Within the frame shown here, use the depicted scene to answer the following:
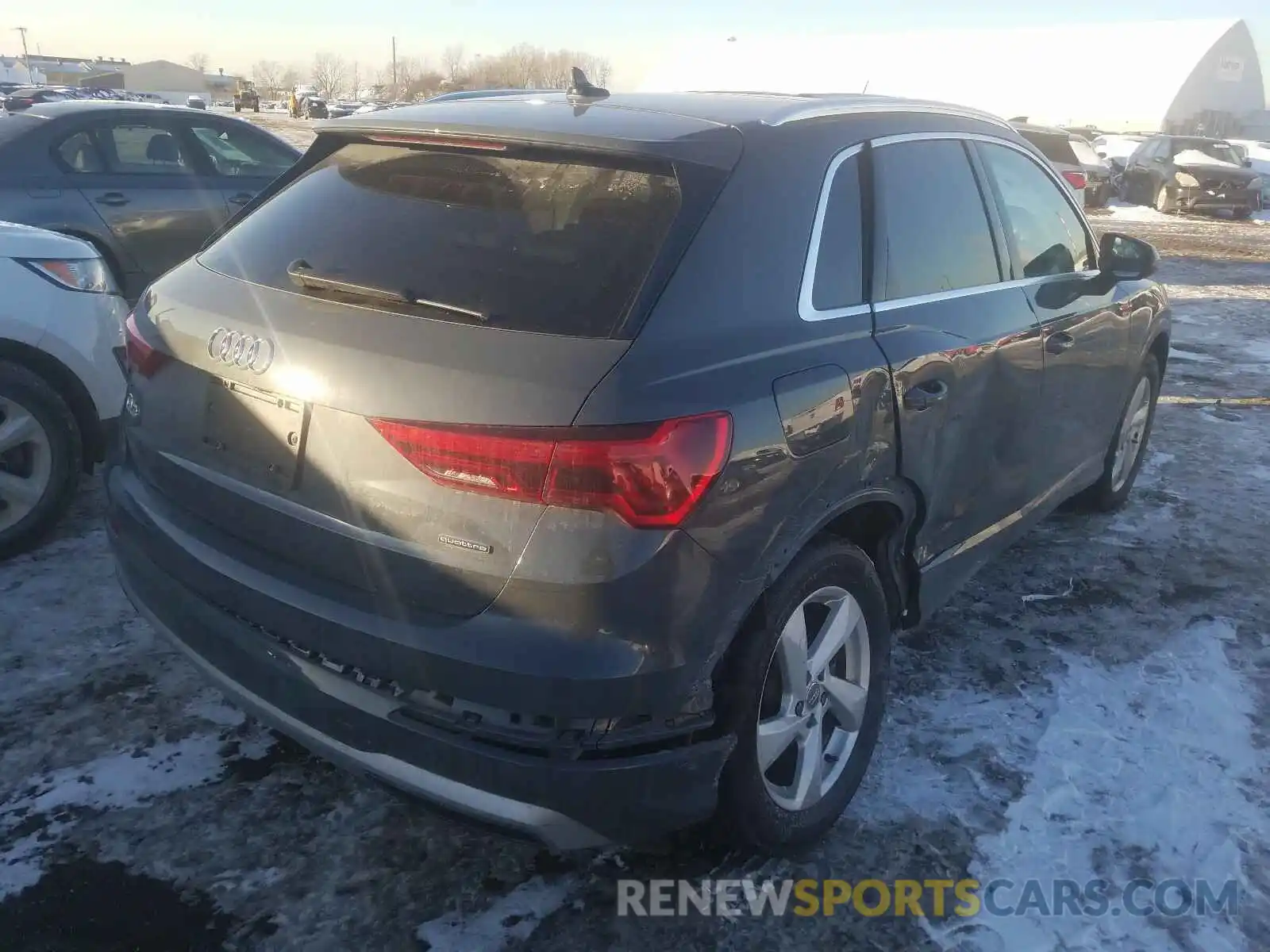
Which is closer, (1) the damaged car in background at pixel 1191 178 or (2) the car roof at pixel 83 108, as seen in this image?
(2) the car roof at pixel 83 108

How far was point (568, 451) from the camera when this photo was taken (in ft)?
6.35

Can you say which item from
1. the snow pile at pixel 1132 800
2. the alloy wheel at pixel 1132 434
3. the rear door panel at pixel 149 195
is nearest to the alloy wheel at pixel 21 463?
the rear door panel at pixel 149 195

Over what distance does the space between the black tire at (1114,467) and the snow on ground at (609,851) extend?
2.84 ft

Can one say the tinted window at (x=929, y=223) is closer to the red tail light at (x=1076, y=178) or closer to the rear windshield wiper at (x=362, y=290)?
the rear windshield wiper at (x=362, y=290)

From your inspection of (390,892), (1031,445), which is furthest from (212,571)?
(1031,445)

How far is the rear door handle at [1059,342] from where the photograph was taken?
3.63 m

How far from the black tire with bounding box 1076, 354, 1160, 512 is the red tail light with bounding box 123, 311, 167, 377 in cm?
399

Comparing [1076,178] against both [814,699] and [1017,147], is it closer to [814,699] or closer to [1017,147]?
[1017,147]

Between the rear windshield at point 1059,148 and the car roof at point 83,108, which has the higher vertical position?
the car roof at point 83,108

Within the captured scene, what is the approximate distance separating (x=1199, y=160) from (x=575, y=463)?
26.1m

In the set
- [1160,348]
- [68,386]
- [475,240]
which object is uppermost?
[475,240]

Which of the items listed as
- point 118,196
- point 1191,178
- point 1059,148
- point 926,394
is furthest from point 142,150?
point 1191,178

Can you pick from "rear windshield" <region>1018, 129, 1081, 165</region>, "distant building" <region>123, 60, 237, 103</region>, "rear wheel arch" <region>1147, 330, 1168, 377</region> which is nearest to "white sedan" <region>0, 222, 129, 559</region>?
"rear wheel arch" <region>1147, 330, 1168, 377</region>

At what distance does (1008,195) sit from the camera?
3.69 meters
